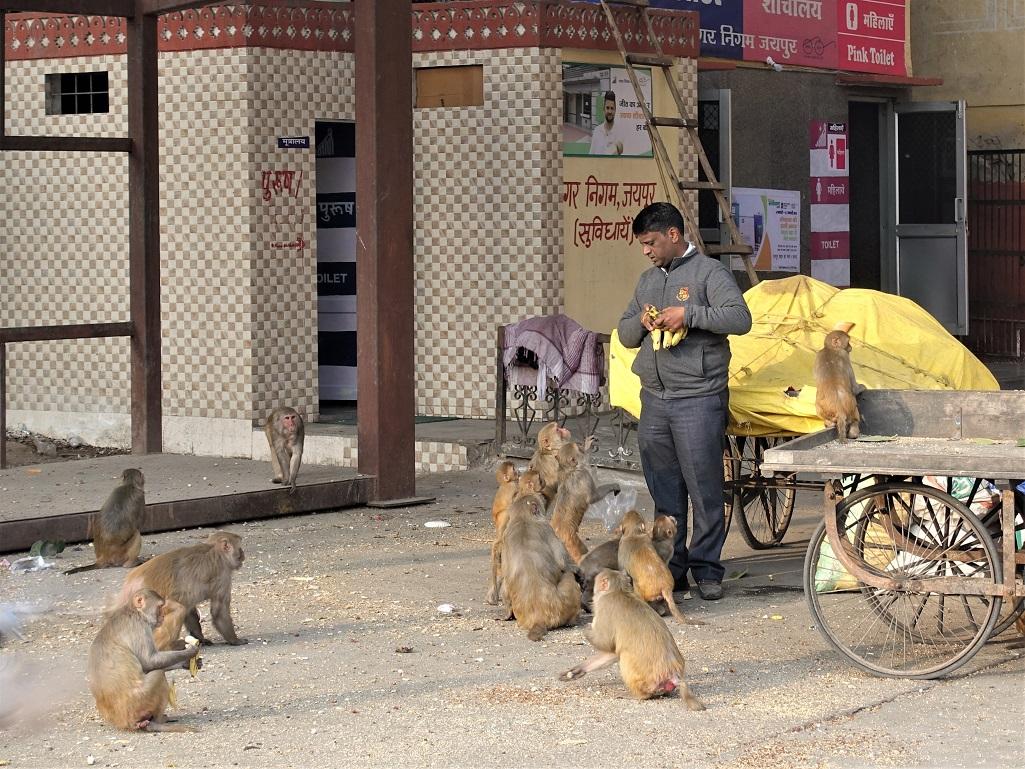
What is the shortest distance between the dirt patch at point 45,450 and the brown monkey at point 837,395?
23.6 feet

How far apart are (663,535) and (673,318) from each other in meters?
1.00

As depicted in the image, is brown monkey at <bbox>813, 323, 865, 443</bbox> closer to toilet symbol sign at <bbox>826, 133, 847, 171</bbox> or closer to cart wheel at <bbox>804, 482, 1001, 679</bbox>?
cart wheel at <bbox>804, 482, 1001, 679</bbox>

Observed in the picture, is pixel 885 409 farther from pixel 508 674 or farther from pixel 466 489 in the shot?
pixel 466 489

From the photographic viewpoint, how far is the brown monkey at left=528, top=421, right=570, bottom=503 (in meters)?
8.48

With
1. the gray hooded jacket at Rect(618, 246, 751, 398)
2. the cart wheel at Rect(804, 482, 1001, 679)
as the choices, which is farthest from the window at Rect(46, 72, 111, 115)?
the cart wheel at Rect(804, 482, 1001, 679)

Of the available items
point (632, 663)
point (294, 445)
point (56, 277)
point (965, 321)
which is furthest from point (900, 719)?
point (965, 321)

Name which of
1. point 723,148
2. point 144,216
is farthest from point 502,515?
point 723,148

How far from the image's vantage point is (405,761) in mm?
5652

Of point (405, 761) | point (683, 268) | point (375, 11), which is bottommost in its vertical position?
point (405, 761)

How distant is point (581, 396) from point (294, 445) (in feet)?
8.81

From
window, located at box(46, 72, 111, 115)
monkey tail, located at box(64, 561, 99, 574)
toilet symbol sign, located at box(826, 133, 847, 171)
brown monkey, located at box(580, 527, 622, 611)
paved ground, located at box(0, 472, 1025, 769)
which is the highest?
window, located at box(46, 72, 111, 115)

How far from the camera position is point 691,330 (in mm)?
7898

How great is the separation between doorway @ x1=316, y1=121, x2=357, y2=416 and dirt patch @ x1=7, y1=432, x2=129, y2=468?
1.92m

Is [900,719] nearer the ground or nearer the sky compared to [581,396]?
nearer the ground
